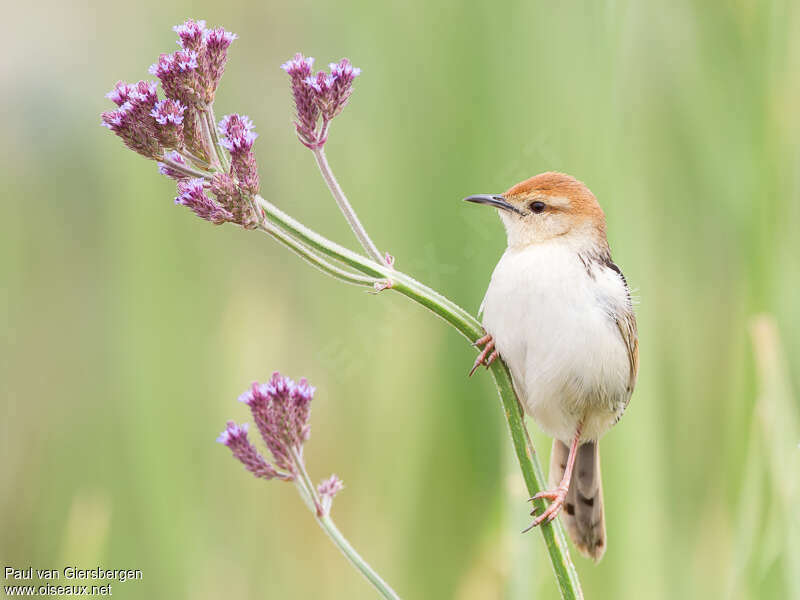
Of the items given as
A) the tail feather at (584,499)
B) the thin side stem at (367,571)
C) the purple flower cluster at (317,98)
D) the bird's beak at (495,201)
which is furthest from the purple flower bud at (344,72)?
the tail feather at (584,499)

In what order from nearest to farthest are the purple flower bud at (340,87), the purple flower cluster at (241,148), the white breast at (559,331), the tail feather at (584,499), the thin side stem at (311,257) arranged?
the thin side stem at (311,257)
the purple flower cluster at (241,148)
the purple flower bud at (340,87)
the white breast at (559,331)
the tail feather at (584,499)

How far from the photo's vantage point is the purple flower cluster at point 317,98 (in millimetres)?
1820

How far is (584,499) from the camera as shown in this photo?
8.80 feet

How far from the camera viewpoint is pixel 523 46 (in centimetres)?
281

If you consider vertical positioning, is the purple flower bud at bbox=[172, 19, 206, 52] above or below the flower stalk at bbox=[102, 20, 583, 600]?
above

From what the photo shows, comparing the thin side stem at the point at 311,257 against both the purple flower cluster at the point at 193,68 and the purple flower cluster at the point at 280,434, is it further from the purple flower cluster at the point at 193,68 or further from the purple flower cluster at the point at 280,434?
the purple flower cluster at the point at 280,434

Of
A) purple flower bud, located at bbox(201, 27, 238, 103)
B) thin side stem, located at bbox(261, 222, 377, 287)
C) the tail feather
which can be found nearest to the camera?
thin side stem, located at bbox(261, 222, 377, 287)

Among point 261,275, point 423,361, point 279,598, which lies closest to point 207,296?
point 261,275

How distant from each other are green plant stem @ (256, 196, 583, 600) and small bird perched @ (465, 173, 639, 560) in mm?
376

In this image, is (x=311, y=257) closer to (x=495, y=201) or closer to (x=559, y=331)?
(x=559, y=331)

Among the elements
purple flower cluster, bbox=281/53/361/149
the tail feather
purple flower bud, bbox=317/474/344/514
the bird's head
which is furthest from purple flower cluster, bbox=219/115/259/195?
the tail feather

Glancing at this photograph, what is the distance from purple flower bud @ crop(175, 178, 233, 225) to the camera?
165 cm

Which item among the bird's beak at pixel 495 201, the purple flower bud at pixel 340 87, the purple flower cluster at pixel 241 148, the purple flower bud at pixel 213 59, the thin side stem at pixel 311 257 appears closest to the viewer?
the thin side stem at pixel 311 257

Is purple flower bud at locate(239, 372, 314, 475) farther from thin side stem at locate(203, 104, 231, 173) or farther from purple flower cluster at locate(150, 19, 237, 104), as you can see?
purple flower cluster at locate(150, 19, 237, 104)
